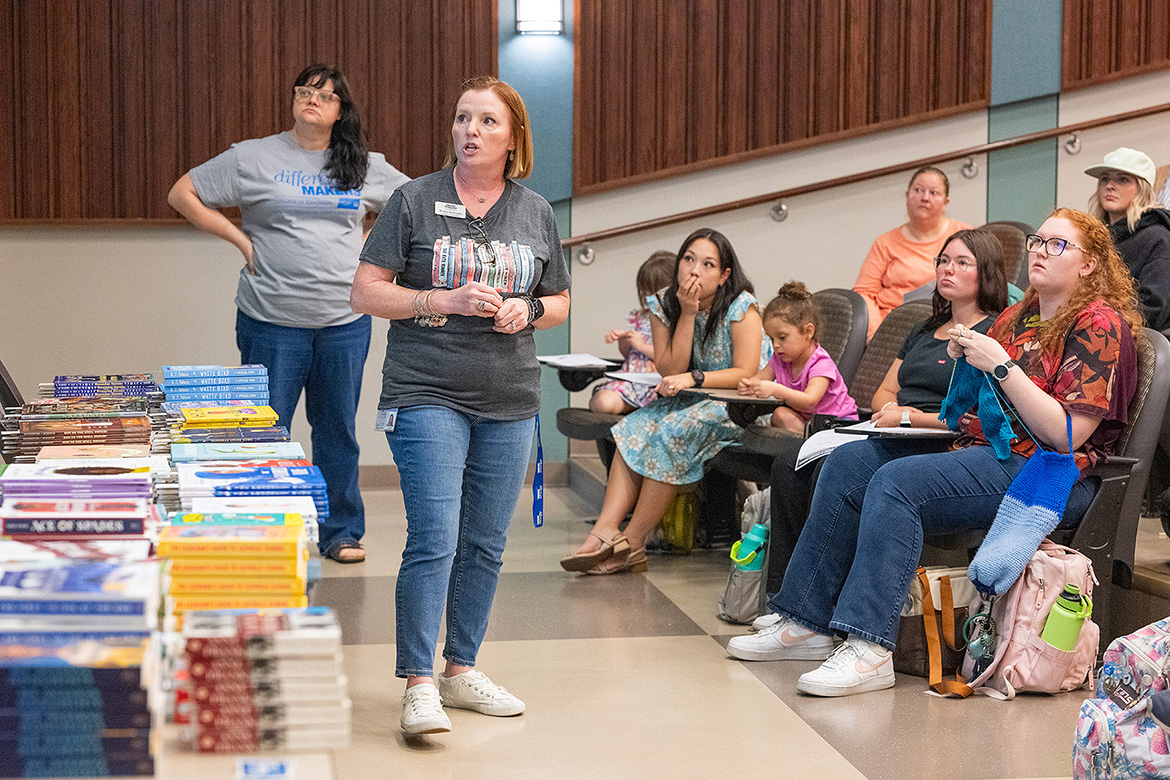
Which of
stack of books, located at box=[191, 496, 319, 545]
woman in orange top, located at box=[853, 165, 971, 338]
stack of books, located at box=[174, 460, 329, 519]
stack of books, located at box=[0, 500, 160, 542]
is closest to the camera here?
stack of books, located at box=[0, 500, 160, 542]

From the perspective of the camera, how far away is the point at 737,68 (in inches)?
233

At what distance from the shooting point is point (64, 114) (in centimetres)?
550

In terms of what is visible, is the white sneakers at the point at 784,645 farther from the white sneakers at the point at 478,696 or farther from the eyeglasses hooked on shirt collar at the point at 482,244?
the eyeglasses hooked on shirt collar at the point at 482,244

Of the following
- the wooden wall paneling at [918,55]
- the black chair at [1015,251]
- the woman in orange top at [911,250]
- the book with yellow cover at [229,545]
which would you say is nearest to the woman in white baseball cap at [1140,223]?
the black chair at [1015,251]

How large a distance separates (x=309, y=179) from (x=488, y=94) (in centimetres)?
165

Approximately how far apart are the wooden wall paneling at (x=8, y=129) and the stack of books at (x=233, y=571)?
4.70m

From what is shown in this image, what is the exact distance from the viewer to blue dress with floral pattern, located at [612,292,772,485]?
4.16 m

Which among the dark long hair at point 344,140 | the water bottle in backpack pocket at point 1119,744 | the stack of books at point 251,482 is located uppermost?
the dark long hair at point 344,140

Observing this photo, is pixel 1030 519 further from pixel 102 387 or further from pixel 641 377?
pixel 102 387

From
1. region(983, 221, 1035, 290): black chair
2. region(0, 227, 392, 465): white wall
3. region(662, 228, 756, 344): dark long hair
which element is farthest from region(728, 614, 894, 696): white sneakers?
region(0, 227, 392, 465): white wall

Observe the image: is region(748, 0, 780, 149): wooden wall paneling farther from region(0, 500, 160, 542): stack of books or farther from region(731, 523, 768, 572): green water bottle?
region(0, 500, 160, 542): stack of books

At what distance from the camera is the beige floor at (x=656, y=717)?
2406 millimetres

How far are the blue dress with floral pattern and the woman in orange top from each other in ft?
3.61

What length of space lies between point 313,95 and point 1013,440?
2.37 m
